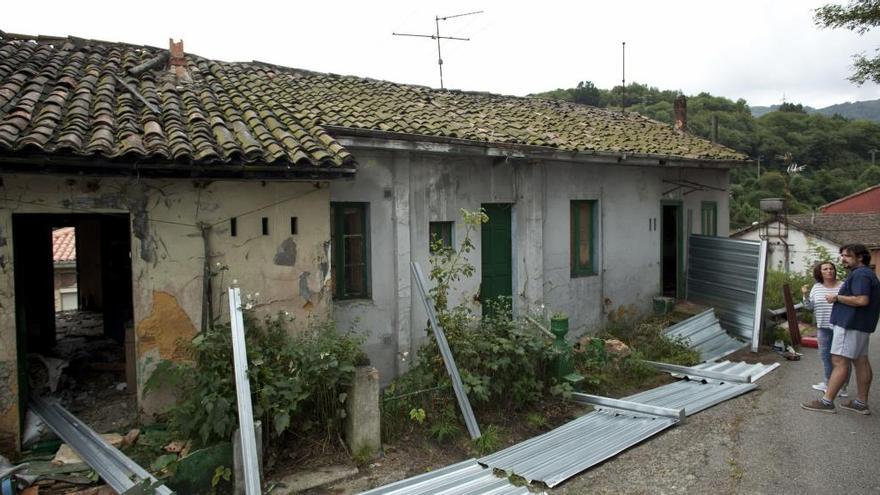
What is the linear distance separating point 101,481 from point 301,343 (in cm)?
208

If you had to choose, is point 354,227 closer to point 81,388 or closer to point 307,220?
point 307,220

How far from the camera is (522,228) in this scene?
9836 mm

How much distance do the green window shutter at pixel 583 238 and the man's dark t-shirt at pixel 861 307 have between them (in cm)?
A: 485

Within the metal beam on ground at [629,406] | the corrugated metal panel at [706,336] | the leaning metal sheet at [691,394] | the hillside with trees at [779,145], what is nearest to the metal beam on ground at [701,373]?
the leaning metal sheet at [691,394]

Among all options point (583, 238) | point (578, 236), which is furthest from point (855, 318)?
point (583, 238)

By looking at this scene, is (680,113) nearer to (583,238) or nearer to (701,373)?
(583,238)

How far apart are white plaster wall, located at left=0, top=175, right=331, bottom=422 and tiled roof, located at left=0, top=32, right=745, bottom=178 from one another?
480 millimetres

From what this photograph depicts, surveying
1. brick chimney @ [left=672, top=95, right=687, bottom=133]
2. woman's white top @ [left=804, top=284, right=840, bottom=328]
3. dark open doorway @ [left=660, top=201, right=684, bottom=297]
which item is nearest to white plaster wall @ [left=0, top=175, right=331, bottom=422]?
woman's white top @ [left=804, top=284, right=840, bottom=328]

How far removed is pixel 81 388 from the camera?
23.0 feet

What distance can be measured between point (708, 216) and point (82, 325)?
13.0 meters

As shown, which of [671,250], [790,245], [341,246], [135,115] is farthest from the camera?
[790,245]

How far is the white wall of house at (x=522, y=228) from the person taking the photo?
8297 mm

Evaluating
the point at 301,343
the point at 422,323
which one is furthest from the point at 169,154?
the point at 422,323

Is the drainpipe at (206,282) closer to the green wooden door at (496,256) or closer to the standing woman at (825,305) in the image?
the green wooden door at (496,256)
